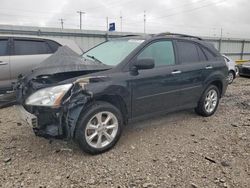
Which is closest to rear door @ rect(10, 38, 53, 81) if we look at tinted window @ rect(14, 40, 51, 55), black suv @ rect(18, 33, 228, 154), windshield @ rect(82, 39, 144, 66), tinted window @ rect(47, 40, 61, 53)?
tinted window @ rect(14, 40, 51, 55)

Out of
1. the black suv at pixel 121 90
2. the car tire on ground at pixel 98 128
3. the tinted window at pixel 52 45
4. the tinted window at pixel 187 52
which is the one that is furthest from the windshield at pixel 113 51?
the tinted window at pixel 52 45

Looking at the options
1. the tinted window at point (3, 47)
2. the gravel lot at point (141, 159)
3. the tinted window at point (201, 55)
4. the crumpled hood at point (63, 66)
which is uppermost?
the tinted window at point (3, 47)

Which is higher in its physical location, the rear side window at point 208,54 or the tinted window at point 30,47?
the tinted window at point 30,47

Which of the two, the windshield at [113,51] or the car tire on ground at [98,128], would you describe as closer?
the car tire on ground at [98,128]

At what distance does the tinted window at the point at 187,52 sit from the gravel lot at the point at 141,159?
48.4 inches

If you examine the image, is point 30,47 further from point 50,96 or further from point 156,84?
point 156,84

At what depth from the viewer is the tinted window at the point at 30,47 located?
5703mm

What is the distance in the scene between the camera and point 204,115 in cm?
496

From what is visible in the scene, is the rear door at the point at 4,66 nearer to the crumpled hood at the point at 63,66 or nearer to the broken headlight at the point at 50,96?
the crumpled hood at the point at 63,66

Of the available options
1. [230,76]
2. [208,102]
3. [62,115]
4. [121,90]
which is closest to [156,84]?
[121,90]

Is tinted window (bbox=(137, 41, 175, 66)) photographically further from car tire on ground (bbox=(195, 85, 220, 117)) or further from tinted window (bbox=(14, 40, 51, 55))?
tinted window (bbox=(14, 40, 51, 55))

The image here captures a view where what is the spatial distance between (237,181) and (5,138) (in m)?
3.35

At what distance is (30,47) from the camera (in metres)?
5.88

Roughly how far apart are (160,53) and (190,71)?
748mm
